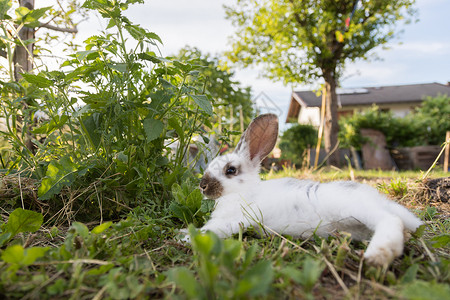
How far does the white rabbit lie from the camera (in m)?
1.34

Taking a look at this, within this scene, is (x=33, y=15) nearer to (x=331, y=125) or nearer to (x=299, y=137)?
(x=331, y=125)

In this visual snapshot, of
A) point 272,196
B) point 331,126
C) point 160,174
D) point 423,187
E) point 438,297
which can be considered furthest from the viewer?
point 331,126

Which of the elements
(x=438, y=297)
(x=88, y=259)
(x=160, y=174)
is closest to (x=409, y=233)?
(x=438, y=297)

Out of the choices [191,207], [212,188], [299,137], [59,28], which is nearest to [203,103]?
[212,188]

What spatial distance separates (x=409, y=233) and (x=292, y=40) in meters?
9.87

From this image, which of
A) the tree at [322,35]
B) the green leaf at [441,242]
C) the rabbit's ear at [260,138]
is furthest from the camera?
the tree at [322,35]

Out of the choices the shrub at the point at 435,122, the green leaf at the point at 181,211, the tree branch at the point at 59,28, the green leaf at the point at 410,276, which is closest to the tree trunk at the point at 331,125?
the shrub at the point at 435,122

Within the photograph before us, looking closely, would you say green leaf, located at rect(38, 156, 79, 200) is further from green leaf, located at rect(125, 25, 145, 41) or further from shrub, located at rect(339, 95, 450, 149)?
shrub, located at rect(339, 95, 450, 149)

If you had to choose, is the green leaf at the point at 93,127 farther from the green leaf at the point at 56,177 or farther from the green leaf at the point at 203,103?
the green leaf at the point at 203,103

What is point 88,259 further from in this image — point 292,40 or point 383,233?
point 292,40

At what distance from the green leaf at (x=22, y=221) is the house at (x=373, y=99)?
2024 centimetres

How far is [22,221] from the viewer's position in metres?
1.54

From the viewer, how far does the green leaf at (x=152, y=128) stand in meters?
1.88

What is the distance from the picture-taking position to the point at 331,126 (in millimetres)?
10469
